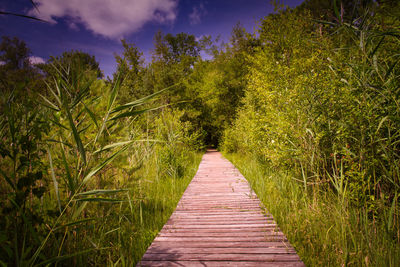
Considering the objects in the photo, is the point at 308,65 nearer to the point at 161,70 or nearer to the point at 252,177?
the point at 252,177

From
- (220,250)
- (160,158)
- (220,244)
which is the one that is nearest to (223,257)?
(220,250)

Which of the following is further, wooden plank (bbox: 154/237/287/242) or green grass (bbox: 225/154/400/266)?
wooden plank (bbox: 154/237/287/242)

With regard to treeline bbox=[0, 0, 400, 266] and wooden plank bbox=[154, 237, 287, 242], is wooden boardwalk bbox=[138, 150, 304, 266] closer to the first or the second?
wooden plank bbox=[154, 237, 287, 242]

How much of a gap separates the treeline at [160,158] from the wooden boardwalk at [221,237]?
0.60ft

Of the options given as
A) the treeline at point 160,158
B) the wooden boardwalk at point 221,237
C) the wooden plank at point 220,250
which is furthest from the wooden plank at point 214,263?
the treeline at point 160,158

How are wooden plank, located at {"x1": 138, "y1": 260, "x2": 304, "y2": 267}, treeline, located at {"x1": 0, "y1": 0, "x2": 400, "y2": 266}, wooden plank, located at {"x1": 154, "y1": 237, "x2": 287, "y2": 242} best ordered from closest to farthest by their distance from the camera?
1. treeline, located at {"x1": 0, "y1": 0, "x2": 400, "y2": 266}
2. wooden plank, located at {"x1": 138, "y1": 260, "x2": 304, "y2": 267}
3. wooden plank, located at {"x1": 154, "y1": 237, "x2": 287, "y2": 242}

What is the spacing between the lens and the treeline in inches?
47.3

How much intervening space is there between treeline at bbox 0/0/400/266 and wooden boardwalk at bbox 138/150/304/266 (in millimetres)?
182

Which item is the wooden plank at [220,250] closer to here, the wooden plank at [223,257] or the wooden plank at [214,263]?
the wooden plank at [223,257]

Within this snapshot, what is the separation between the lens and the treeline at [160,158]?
120cm

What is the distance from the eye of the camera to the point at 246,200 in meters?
3.15

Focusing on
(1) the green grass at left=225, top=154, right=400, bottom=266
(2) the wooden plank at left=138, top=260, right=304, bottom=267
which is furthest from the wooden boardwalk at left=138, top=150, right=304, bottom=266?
(1) the green grass at left=225, top=154, right=400, bottom=266

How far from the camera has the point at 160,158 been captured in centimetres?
480

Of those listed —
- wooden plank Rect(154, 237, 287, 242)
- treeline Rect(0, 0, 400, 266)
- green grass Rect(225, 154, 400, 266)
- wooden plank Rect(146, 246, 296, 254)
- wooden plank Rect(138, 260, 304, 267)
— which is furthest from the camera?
wooden plank Rect(154, 237, 287, 242)
